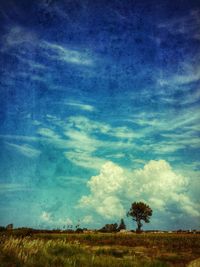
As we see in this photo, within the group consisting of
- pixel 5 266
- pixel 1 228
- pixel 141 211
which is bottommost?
pixel 5 266

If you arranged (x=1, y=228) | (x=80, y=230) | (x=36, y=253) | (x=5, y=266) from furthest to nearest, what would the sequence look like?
1. (x=80, y=230)
2. (x=1, y=228)
3. (x=36, y=253)
4. (x=5, y=266)

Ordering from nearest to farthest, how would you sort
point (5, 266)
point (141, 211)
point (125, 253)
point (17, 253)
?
point (5, 266)
point (17, 253)
point (125, 253)
point (141, 211)

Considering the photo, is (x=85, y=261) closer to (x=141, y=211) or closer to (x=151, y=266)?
(x=151, y=266)

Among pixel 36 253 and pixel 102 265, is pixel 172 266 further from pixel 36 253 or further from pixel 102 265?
pixel 36 253

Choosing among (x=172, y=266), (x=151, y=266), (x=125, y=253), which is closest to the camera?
(x=151, y=266)

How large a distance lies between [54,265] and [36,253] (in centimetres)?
155

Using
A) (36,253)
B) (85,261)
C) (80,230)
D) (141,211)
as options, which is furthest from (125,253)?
(141,211)

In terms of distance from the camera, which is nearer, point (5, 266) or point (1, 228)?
point (5, 266)

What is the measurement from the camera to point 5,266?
1089cm

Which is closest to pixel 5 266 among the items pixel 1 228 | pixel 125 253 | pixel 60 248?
pixel 60 248

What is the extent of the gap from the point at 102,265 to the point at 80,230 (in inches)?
2705

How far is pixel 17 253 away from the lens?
12570 millimetres

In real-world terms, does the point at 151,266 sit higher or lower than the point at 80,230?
lower

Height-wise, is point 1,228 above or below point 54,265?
above
